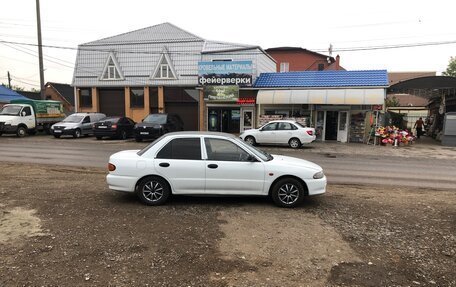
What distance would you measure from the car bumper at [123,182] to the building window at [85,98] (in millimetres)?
25483

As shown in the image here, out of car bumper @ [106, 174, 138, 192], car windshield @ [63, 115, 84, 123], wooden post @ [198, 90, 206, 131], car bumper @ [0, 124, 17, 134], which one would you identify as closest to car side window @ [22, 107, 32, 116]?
car bumper @ [0, 124, 17, 134]

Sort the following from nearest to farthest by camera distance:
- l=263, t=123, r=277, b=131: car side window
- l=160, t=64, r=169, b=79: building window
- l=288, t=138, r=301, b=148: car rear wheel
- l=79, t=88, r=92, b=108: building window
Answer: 1. l=288, t=138, r=301, b=148: car rear wheel
2. l=263, t=123, r=277, b=131: car side window
3. l=160, t=64, r=169, b=79: building window
4. l=79, t=88, r=92, b=108: building window

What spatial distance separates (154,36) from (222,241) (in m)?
26.4

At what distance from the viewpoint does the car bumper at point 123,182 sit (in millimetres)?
6891

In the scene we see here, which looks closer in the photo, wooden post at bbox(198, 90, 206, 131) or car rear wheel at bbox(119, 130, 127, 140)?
car rear wheel at bbox(119, 130, 127, 140)

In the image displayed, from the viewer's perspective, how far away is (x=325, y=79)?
2484cm

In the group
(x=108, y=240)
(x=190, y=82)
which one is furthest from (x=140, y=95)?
(x=108, y=240)

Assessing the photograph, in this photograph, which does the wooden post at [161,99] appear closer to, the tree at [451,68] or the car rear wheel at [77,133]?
the car rear wheel at [77,133]

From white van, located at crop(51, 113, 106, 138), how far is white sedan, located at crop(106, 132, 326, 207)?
18586mm

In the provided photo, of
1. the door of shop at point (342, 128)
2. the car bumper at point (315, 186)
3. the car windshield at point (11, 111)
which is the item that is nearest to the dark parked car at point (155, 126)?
the car windshield at point (11, 111)

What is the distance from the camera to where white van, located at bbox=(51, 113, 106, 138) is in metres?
23.5

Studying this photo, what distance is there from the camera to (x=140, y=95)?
95.9 ft

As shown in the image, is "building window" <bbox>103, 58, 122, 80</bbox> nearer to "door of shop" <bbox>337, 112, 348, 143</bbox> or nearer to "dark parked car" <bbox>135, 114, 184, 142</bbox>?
"dark parked car" <bbox>135, 114, 184, 142</bbox>

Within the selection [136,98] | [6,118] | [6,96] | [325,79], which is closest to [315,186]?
[325,79]
